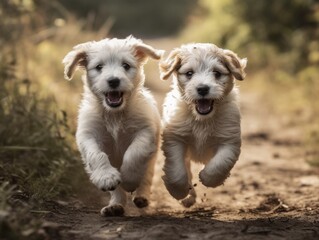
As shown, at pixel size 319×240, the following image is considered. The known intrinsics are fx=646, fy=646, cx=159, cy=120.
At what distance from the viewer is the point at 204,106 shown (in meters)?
5.56

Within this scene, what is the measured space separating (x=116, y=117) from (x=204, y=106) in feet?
2.64

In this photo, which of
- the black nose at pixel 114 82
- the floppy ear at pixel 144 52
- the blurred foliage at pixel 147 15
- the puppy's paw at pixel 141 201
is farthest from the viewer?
the blurred foliage at pixel 147 15

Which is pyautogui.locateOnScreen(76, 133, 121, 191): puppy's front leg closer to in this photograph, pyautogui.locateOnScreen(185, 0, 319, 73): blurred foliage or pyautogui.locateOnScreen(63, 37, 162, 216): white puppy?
pyautogui.locateOnScreen(63, 37, 162, 216): white puppy

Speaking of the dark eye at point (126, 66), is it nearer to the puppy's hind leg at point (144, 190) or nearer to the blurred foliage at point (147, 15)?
the puppy's hind leg at point (144, 190)

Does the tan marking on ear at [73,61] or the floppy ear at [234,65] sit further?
Answer: the tan marking on ear at [73,61]

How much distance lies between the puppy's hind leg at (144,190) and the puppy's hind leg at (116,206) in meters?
0.13

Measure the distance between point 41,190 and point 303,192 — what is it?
2774 millimetres

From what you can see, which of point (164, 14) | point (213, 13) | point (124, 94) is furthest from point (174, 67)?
point (164, 14)

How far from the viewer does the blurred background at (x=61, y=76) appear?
262 inches

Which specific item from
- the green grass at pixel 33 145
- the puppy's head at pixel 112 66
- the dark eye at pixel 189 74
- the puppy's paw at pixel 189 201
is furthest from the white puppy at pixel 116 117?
the green grass at pixel 33 145

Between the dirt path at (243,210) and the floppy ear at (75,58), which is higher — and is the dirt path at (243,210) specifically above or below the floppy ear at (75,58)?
below

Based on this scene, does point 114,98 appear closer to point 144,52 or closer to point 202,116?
point 144,52

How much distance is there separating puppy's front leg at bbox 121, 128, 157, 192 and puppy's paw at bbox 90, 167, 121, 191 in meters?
0.19

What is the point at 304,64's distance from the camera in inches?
534
